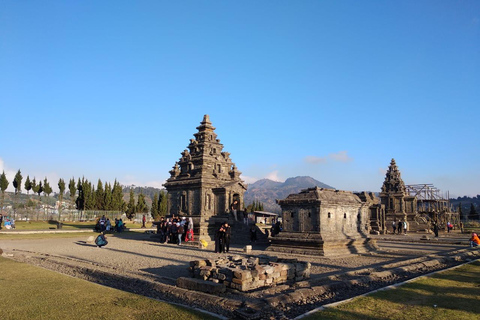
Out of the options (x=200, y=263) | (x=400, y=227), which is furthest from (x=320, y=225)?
(x=400, y=227)

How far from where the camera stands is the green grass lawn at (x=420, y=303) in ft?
23.8

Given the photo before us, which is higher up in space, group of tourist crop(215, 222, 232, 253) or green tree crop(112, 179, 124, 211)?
green tree crop(112, 179, 124, 211)

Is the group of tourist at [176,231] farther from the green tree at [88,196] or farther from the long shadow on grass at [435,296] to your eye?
the green tree at [88,196]

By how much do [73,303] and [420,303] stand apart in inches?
318

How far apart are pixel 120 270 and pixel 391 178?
144 feet

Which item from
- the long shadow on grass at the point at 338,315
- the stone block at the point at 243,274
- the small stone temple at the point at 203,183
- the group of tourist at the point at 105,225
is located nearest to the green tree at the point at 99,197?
the group of tourist at the point at 105,225

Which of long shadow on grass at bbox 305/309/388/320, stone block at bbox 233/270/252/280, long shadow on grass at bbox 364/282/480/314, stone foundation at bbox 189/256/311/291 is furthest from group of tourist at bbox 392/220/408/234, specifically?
long shadow on grass at bbox 305/309/388/320

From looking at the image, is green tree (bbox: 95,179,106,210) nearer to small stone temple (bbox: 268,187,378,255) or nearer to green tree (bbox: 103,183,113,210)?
green tree (bbox: 103,183,113,210)

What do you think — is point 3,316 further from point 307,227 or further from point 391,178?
point 391,178

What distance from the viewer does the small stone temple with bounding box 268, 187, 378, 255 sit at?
18847 millimetres

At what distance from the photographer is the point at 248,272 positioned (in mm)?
9266

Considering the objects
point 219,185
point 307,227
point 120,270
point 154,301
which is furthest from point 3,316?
point 219,185

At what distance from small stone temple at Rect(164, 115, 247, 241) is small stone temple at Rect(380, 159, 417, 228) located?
23.7m

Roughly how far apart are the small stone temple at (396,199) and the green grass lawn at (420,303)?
3679cm
